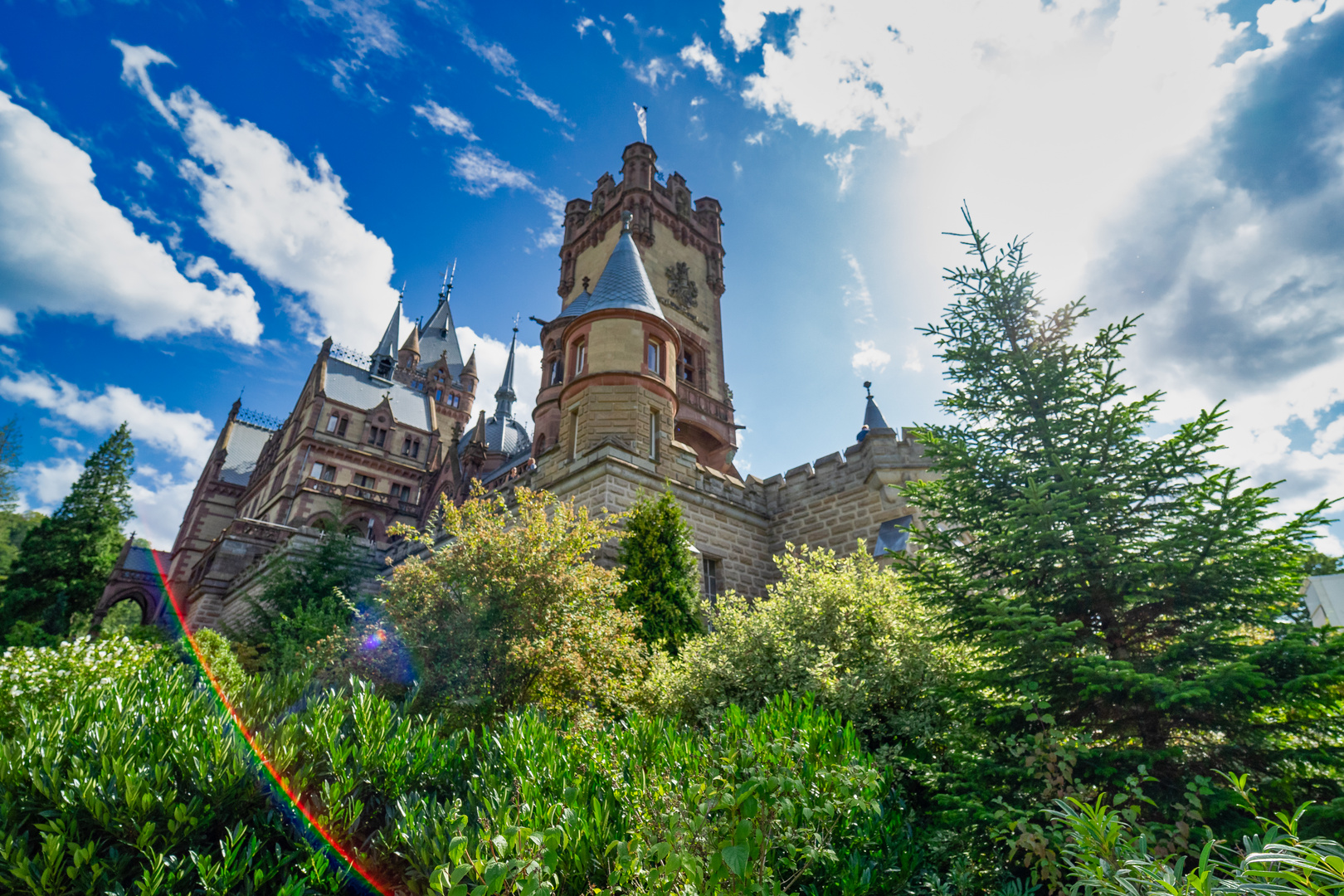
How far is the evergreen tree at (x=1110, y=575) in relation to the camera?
169 inches

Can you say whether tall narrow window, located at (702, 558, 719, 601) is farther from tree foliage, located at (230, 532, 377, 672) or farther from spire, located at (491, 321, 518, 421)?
spire, located at (491, 321, 518, 421)

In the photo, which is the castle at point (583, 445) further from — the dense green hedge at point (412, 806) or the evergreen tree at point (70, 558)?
the dense green hedge at point (412, 806)

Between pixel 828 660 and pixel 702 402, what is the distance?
63.4 feet

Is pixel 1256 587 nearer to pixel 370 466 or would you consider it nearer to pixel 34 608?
pixel 34 608

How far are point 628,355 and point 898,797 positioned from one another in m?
12.2

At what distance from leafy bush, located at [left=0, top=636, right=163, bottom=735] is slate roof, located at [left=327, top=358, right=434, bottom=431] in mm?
42195

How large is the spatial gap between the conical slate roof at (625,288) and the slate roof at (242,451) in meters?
49.3

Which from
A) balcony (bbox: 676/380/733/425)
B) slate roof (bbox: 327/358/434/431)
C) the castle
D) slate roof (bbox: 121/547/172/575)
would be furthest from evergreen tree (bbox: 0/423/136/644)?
balcony (bbox: 676/380/733/425)

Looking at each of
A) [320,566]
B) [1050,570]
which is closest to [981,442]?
[1050,570]

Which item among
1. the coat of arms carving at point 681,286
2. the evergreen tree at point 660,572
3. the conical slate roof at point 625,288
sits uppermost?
the coat of arms carving at point 681,286

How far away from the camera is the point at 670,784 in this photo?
323 cm

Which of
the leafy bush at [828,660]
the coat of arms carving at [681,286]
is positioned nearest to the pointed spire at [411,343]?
the coat of arms carving at [681,286]

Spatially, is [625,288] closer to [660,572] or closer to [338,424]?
[660,572]

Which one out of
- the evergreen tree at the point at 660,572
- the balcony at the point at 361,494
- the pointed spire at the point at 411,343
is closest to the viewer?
the evergreen tree at the point at 660,572
